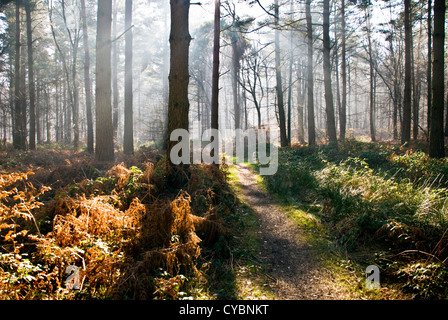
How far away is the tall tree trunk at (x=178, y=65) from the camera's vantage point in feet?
19.6

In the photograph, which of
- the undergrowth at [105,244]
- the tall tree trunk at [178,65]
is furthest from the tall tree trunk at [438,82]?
the undergrowth at [105,244]

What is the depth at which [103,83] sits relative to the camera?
8.82 m

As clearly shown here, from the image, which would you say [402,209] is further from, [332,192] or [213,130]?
[213,130]

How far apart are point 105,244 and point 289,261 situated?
2703 mm

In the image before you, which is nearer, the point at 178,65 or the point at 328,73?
the point at 178,65

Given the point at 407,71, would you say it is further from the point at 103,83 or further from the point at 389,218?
the point at 103,83

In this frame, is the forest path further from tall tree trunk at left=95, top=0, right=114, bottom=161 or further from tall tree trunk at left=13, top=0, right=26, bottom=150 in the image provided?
tall tree trunk at left=13, top=0, right=26, bottom=150

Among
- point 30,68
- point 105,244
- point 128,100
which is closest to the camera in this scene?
point 105,244

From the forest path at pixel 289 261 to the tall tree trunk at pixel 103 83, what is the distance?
5.71 meters

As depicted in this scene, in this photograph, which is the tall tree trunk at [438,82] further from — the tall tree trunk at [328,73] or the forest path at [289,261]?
the forest path at [289,261]

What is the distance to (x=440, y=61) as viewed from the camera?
8.73 m

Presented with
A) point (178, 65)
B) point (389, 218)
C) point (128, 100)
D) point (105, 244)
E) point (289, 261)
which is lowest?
point (289, 261)

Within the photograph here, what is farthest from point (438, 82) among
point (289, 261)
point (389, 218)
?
point (289, 261)

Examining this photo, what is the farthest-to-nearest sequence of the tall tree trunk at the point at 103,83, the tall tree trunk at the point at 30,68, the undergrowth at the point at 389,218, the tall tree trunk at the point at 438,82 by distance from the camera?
the tall tree trunk at the point at 30,68 < the tall tree trunk at the point at 103,83 < the tall tree trunk at the point at 438,82 < the undergrowth at the point at 389,218
